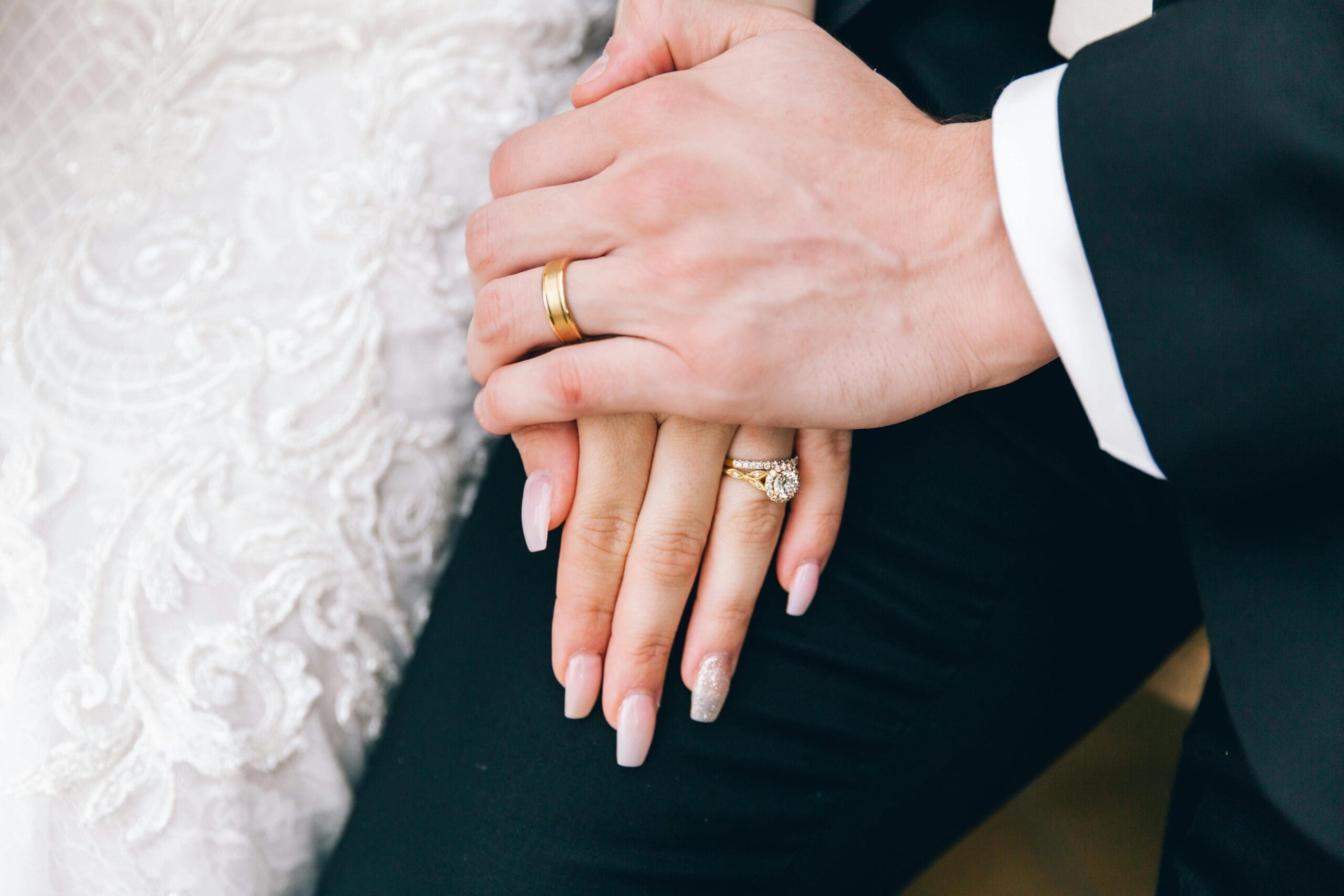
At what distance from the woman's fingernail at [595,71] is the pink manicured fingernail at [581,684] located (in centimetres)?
48

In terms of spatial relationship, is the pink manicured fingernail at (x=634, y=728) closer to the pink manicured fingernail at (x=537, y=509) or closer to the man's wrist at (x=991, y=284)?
the pink manicured fingernail at (x=537, y=509)

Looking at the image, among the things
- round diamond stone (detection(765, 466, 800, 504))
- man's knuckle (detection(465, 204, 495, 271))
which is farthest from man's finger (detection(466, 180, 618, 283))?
round diamond stone (detection(765, 466, 800, 504))

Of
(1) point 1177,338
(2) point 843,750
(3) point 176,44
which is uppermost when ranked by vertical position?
(3) point 176,44

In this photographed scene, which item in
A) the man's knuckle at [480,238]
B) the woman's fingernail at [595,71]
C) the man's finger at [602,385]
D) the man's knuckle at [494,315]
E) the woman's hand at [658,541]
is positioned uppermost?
the woman's fingernail at [595,71]

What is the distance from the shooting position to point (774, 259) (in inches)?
23.9

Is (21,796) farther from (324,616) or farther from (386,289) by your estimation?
(386,289)

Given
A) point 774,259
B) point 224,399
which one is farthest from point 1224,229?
point 224,399

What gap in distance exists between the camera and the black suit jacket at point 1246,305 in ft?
1.53

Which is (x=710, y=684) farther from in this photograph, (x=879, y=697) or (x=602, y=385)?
(x=602, y=385)

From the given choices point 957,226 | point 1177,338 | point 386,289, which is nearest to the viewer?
point 1177,338

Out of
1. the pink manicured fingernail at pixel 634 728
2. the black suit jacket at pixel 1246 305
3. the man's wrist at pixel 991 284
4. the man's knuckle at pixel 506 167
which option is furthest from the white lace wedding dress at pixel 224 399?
the black suit jacket at pixel 1246 305

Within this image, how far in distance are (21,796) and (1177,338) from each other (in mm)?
829

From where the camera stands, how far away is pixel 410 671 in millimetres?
755

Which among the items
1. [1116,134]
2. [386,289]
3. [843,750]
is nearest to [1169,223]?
[1116,134]
